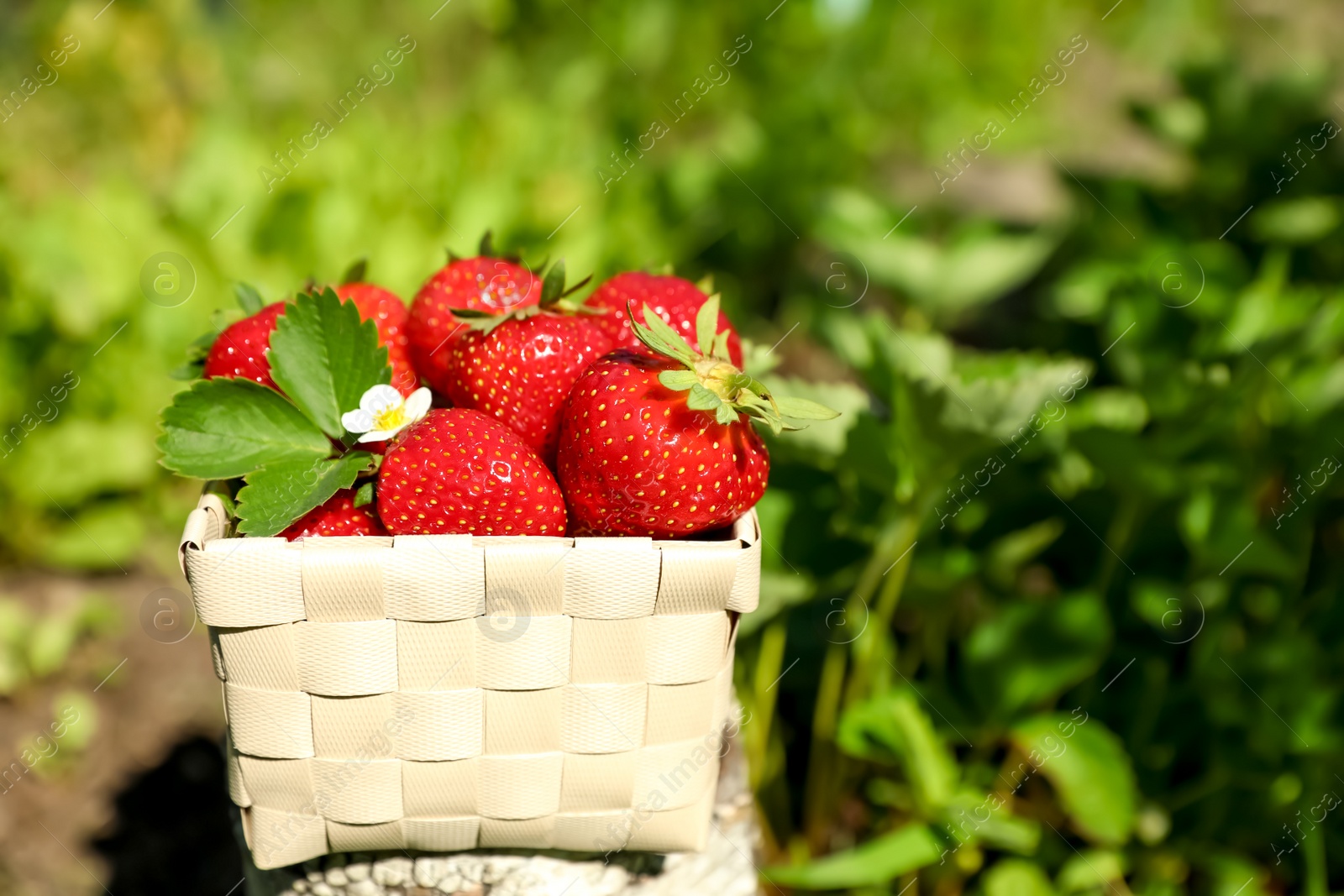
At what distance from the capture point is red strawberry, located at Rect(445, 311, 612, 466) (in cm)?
70

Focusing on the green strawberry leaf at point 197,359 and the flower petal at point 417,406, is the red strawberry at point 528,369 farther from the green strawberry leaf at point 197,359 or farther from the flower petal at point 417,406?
the green strawberry leaf at point 197,359

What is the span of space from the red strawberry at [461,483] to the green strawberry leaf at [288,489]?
0.03 m

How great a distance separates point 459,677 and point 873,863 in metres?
0.59

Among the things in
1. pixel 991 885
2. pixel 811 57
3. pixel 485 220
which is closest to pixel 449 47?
pixel 811 57

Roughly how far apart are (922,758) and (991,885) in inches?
8.0

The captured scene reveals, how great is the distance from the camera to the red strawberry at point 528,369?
2.29ft

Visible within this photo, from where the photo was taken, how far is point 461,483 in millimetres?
634

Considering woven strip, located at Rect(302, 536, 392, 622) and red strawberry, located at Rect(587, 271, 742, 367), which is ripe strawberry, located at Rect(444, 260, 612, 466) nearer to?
red strawberry, located at Rect(587, 271, 742, 367)

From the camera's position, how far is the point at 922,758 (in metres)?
1.03

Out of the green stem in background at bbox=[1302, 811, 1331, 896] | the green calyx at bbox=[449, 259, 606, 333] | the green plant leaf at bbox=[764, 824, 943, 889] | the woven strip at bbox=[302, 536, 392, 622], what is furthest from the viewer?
the green stem in background at bbox=[1302, 811, 1331, 896]

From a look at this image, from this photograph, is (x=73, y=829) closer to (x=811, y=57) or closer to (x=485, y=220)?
(x=485, y=220)

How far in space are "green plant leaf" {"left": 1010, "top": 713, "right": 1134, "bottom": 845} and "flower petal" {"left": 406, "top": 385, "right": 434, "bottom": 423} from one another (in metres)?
0.78

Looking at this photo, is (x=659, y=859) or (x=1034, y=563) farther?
(x=1034, y=563)

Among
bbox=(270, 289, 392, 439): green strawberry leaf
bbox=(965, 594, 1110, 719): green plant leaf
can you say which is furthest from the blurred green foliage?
bbox=(270, 289, 392, 439): green strawberry leaf
